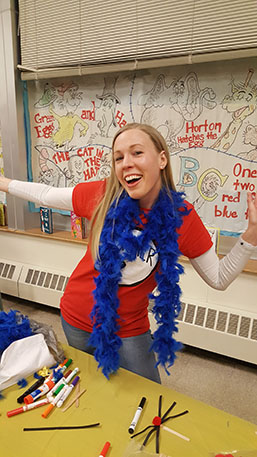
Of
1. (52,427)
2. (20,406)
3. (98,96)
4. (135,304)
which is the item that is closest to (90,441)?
(52,427)

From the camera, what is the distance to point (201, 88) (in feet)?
7.28

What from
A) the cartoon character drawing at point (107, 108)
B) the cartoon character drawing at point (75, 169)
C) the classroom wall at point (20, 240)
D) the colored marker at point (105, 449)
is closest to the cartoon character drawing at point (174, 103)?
the cartoon character drawing at point (107, 108)

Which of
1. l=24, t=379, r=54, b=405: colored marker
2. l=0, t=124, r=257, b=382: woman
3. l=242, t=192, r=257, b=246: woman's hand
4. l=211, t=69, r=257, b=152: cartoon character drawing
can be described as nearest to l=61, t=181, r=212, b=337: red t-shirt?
l=0, t=124, r=257, b=382: woman

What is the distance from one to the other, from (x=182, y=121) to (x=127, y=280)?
1.55 m

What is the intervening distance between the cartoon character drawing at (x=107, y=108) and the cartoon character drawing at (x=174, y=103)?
247 millimetres

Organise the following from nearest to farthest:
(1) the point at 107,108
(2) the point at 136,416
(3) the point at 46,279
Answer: (2) the point at 136,416 < (1) the point at 107,108 < (3) the point at 46,279

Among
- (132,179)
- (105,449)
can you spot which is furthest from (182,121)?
(105,449)

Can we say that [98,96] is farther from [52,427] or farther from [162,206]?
[52,427]

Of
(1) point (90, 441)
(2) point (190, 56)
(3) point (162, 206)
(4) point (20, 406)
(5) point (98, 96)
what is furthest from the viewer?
(5) point (98, 96)

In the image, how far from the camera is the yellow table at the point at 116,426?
851mm

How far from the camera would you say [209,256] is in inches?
47.3

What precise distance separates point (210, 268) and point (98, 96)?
6.38 ft

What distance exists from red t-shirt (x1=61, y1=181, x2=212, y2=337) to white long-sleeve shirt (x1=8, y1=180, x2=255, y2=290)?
41mm

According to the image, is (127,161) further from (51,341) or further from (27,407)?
(27,407)
